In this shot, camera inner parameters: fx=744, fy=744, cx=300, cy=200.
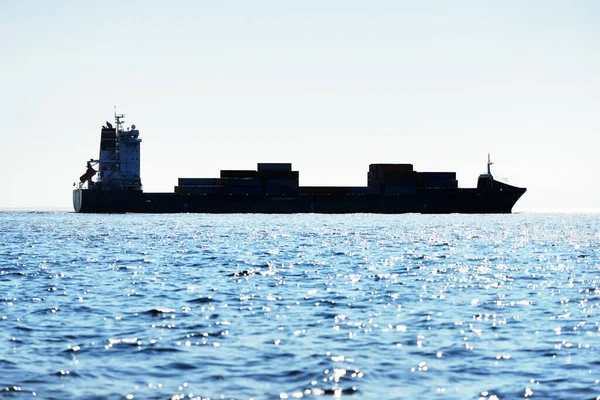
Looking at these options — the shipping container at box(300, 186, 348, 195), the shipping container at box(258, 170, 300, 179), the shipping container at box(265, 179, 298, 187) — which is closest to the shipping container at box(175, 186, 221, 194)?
the shipping container at box(258, 170, 300, 179)

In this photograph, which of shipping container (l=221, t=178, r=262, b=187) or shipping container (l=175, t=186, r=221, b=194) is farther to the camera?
shipping container (l=221, t=178, r=262, b=187)

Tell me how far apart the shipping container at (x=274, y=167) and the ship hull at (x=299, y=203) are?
542 cm

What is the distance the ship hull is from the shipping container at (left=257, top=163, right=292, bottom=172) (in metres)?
5.42

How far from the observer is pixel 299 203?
135 meters

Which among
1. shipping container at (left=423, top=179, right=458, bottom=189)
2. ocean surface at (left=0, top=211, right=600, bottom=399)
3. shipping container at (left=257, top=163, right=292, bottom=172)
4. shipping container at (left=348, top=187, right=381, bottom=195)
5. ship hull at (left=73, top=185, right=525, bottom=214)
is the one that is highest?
shipping container at (left=257, top=163, right=292, bottom=172)

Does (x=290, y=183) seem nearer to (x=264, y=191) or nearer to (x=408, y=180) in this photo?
(x=264, y=191)

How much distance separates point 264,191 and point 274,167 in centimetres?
527

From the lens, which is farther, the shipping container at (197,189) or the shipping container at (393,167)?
the shipping container at (393,167)

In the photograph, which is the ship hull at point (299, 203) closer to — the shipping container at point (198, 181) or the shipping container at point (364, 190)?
the shipping container at point (364, 190)

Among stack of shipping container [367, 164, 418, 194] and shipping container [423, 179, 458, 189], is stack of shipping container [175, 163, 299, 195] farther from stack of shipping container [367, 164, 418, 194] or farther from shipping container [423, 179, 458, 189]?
shipping container [423, 179, 458, 189]

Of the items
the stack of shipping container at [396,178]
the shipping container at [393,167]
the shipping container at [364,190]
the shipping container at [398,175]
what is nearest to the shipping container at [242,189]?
the shipping container at [364,190]

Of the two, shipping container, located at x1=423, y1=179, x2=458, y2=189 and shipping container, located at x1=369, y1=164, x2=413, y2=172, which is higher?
shipping container, located at x1=369, y1=164, x2=413, y2=172

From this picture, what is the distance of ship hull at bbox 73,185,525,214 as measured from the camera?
431ft

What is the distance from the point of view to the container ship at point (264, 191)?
130 metres
